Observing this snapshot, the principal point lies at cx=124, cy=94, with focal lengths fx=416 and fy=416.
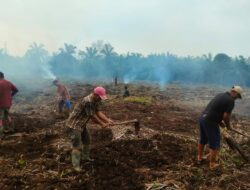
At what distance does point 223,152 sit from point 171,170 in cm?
193

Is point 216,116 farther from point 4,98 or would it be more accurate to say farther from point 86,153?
point 4,98

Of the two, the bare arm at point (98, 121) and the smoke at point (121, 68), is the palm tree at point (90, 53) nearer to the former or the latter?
the smoke at point (121, 68)

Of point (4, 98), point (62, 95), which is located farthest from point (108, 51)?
point (4, 98)

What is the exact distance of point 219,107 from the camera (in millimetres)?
7719

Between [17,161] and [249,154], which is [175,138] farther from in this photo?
[17,161]

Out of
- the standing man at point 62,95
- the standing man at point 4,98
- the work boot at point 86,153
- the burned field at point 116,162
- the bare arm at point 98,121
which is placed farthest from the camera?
the standing man at point 62,95

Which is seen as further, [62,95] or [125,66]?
[125,66]

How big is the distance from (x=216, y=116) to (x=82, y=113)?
2.52m

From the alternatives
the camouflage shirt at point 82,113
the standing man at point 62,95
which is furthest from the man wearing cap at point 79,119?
the standing man at point 62,95

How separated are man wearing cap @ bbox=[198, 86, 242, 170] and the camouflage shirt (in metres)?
2.13

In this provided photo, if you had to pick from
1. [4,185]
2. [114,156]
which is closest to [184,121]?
[114,156]

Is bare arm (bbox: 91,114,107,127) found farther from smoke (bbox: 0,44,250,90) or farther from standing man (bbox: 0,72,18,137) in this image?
smoke (bbox: 0,44,250,90)

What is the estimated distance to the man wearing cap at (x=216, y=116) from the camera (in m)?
7.66

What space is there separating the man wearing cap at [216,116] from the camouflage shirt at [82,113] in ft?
7.00
